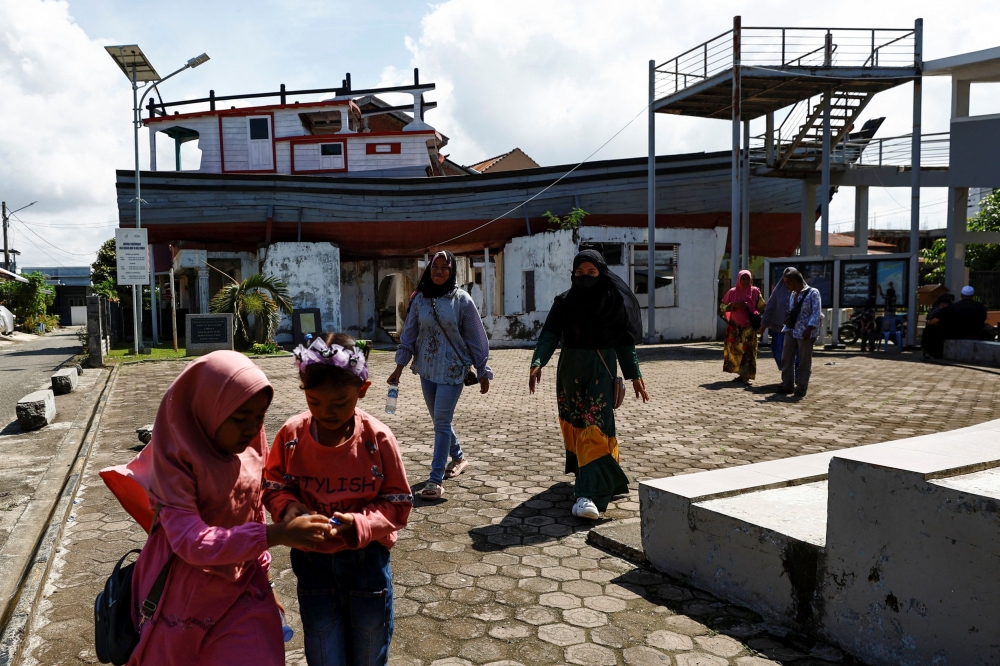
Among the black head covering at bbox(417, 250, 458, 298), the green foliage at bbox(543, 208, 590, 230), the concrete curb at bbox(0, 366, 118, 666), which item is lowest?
the concrete curb at bbox(0, 366, 118, 666)

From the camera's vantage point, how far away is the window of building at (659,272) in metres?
19.3

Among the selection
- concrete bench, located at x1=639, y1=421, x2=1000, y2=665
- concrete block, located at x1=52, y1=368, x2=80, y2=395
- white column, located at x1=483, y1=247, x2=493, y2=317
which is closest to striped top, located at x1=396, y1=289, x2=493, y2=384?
concrete bench, located at x1=639, y1=421, x2=1000, y2=665

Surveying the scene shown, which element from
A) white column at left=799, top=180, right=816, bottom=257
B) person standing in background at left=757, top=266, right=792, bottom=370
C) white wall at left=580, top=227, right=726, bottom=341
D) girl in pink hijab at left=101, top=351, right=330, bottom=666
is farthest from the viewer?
white column at left=799, top=180, right=816, bottom=257

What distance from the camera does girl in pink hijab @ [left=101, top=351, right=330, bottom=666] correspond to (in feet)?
5.85

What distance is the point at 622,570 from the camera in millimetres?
3713

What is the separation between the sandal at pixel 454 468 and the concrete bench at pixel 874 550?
2260 millimetres

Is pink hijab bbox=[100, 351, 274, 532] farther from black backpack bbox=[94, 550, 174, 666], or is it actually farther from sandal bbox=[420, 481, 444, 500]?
sandal bbox=[420, 481, 444, 500]

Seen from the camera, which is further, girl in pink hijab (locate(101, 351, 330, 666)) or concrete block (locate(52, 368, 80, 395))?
concrete block (locate(52, 368, 80, 395))

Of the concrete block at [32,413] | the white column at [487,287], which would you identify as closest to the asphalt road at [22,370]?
the concrete block at [32,413]

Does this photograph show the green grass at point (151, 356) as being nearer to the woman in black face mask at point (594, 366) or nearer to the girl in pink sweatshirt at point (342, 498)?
the woman in black face mask at point (594, 366)

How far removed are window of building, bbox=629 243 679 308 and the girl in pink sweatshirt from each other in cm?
1759

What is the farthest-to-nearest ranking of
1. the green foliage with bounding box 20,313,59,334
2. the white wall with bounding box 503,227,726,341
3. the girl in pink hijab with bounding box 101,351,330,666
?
the green foliage with bounding box 20,313,59,334 → the white wall with bounding box 503,227,726,341 → the girl in pink hijab with bounding box 101,351,330,666

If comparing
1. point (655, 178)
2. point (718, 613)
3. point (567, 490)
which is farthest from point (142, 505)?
point (655, 178)

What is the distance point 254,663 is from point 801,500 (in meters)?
2.88
